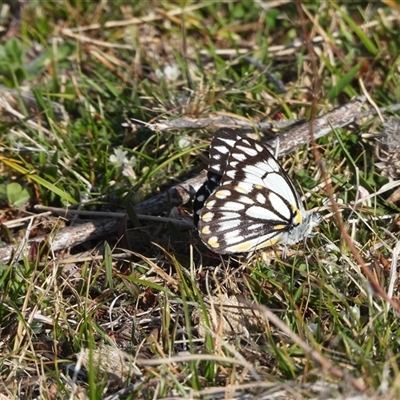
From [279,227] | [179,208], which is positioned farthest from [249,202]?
[179,208]

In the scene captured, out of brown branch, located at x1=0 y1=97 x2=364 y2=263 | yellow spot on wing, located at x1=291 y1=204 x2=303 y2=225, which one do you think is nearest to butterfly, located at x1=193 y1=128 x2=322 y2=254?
yellow spot on wing, located at x1=291 y1=204 x2=303 y2=225

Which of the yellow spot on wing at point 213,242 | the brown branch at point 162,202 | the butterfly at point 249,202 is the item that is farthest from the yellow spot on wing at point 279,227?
the brown branch at point 162,202

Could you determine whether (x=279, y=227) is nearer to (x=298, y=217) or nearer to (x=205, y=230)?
(x=298, y=217)

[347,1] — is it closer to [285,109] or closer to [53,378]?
[285,109]

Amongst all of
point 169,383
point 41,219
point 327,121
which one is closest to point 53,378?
point 169,383

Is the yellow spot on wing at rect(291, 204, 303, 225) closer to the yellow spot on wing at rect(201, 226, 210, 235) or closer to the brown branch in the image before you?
the yellow spot on wing at rect(201, 226, 210, 235)

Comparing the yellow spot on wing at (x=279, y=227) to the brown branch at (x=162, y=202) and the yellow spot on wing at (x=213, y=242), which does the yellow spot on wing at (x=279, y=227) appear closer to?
the yellow spot on wing at (x=213, y=242)
